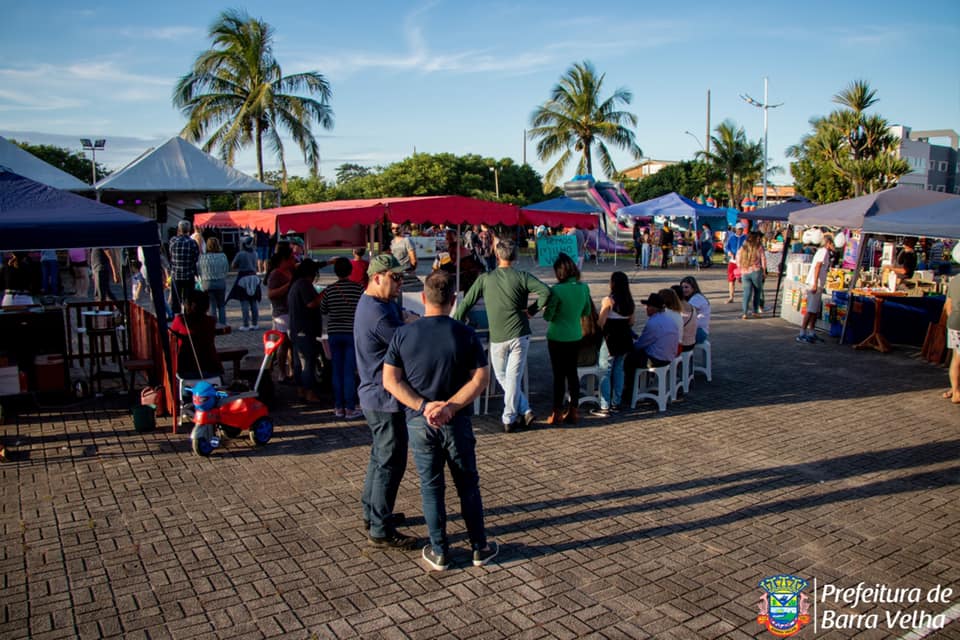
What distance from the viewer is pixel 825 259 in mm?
11922

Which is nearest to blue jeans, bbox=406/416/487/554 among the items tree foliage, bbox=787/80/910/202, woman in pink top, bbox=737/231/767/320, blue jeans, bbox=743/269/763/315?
woman in pink top, bbox=737/231/767/320

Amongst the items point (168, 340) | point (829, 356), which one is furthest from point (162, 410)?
point (829, 356)

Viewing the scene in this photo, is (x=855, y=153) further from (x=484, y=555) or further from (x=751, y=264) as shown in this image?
(x=484, y=555)

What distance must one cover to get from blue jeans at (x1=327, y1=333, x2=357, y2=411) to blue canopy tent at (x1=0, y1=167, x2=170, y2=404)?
5.22 feet

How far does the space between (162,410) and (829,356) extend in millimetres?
9357

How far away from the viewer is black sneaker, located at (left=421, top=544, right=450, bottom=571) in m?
4.22

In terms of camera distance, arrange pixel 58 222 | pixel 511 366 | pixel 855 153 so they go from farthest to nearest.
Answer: pixel 855 153 < pixel 511 366 < pixel 58 222

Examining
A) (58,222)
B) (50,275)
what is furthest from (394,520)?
(50,275)

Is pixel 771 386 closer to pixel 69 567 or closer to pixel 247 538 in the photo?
pixel 247 538

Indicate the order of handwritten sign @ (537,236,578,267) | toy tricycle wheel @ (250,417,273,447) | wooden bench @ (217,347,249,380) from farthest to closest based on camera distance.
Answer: handwritten sign @ (537,236,578,267), wooden bench @ (217,347,249,380), toy tricycle wheel @ (250,417,273,447)

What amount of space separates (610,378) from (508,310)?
5.77 feet

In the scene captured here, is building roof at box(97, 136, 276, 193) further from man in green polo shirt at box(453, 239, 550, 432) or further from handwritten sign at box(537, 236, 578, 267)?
man in green polo shirt at box(453, 239, 550, 432)

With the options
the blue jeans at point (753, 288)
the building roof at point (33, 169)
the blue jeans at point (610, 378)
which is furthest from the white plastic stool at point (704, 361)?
the building roof at point (33, 169)

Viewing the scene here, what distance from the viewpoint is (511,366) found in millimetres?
6633
